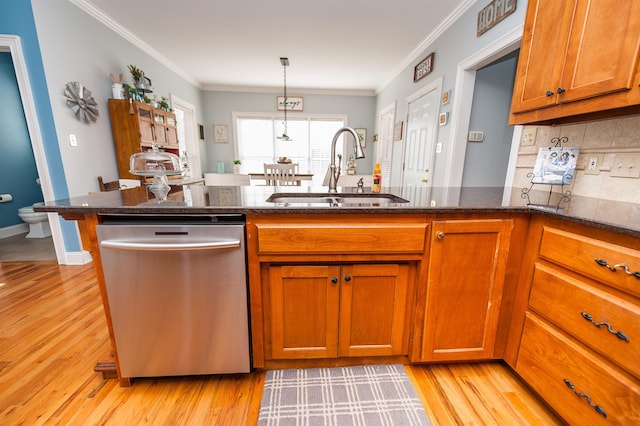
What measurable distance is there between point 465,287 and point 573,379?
0.45 meters

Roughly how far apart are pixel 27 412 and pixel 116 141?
2.74 m

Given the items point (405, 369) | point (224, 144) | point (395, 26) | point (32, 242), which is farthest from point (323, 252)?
point (224, 144)

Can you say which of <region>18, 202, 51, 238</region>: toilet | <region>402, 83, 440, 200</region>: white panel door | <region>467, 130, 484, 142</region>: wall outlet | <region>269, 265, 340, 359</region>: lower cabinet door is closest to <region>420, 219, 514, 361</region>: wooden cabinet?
<region>269, 265, 340, 359</region>: lower cabinet door

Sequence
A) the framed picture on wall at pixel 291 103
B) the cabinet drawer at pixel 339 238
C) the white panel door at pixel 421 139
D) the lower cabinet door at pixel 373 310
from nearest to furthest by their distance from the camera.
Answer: the cabinet drawer at pixel 339 238
the lower cabinet door at pixel 373 310
the white panel door at pixel 421 139
the framed picture on wall at pixel 291 103

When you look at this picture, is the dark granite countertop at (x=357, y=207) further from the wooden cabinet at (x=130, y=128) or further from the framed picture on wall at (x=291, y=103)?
the framed picture on wall at (x=291, y=103)

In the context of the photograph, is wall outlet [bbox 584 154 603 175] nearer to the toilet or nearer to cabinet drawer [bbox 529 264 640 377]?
cabinet drawer [bbox 529 264 640 377]

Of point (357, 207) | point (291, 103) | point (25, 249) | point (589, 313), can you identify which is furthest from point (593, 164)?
point (291, 103)

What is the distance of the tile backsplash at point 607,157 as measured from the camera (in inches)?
47.3

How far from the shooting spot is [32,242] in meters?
3.20

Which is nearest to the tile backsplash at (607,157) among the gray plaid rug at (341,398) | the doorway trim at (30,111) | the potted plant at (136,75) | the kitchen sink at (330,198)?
the kitchen sink at (330,198)

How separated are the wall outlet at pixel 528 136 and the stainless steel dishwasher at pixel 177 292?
1934 mm

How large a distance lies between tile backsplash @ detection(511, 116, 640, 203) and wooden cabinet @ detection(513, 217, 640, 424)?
1.17ft

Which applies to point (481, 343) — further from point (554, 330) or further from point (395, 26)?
point (395, 26)

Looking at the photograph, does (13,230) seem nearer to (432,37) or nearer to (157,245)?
(157,245)
